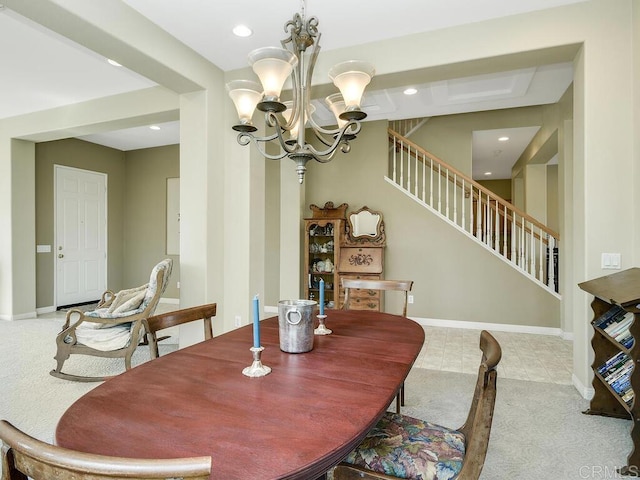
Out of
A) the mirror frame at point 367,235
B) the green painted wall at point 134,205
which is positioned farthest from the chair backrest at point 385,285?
the green painted wall at point 134,205

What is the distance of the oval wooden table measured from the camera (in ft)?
2.71

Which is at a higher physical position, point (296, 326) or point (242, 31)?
point (242, 31)

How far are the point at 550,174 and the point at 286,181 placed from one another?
18.3 feet

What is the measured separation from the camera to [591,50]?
2660mm

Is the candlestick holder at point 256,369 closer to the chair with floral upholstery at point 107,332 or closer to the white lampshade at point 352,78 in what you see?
the white lampshade at point 352,78

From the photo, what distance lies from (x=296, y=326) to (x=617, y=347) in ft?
7.07

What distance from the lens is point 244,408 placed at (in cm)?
104

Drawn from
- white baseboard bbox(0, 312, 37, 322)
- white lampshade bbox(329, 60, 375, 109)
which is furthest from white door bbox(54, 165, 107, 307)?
white lampshade bbox(329, 60, 375, 109)

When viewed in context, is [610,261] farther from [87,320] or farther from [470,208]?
[87,320]

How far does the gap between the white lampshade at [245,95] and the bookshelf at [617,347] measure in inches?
89.8

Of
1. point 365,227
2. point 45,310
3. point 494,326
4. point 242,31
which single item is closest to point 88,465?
point 242,31

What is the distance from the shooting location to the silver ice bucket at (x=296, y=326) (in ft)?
4.95

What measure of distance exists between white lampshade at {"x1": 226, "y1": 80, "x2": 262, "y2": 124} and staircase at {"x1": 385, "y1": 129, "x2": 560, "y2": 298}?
357 centimetres

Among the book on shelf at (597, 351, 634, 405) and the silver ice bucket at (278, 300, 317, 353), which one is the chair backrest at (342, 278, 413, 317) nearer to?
the silver ice bucket at (278, 300, 317, 353)
